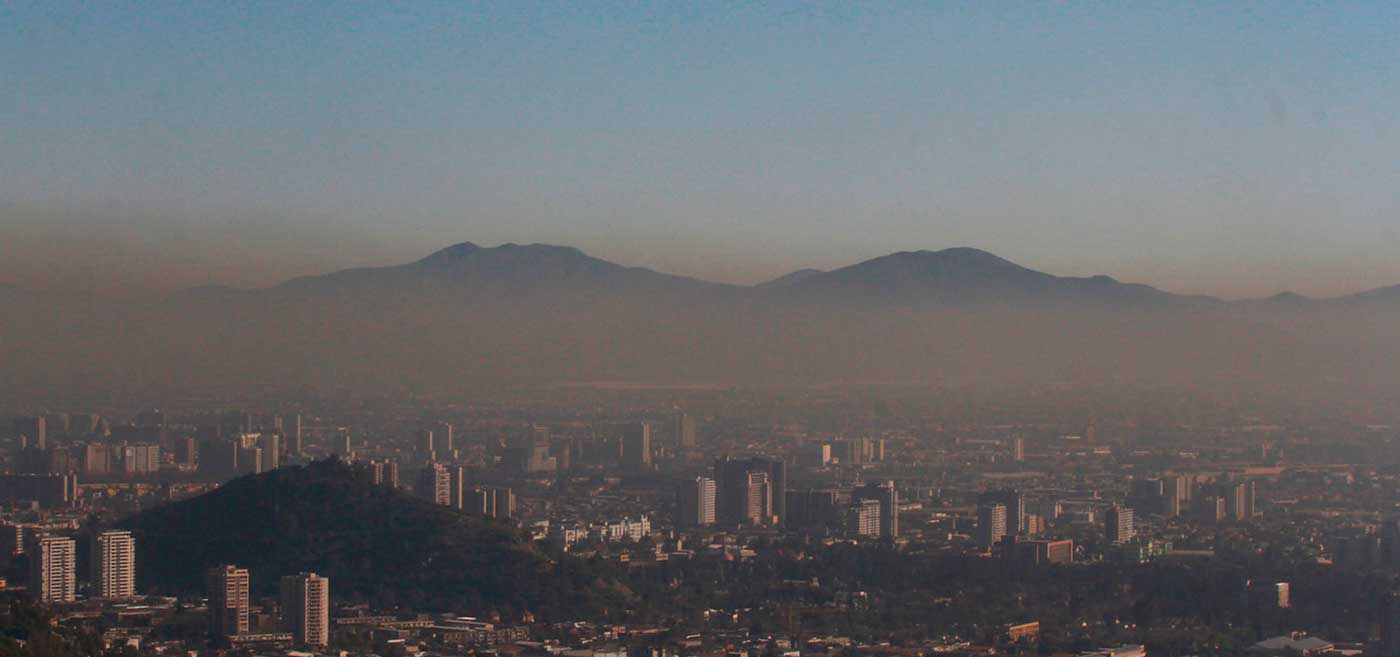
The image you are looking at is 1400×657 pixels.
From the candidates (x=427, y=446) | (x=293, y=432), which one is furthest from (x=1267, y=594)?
(x=293, y=432)

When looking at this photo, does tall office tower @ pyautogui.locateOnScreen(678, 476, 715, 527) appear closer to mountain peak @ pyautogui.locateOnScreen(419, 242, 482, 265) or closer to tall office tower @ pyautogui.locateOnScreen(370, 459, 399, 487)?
tall office tower @ pyautogui.locateOnScreen(370, 459, 399, 487)

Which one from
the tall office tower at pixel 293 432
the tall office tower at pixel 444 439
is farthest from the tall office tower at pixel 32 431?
the tall office tower at pixel 444 439

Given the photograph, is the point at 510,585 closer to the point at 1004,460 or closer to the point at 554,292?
the point at 1004,460

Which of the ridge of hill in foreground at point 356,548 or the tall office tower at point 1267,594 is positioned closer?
the tall office tower at point 1267,594

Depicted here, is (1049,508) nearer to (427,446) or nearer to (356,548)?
(427,446)

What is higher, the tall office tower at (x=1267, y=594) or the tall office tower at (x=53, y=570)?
the tall office tower at (x=53, y=570)

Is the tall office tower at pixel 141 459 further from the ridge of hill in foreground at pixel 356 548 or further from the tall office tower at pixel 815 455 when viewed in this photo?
the tall office tower at pixel 815 455

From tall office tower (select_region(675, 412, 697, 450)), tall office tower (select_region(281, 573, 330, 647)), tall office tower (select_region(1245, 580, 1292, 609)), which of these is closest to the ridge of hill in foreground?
tall office tower (select_region(281, 573, 330, 647))
